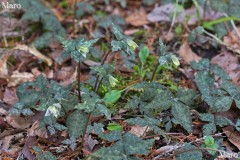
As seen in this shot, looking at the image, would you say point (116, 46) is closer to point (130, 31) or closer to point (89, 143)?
point (89, 143)

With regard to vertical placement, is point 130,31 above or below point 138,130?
above

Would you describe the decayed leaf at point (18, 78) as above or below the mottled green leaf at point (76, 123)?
below

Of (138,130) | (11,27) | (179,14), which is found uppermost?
(179,14)

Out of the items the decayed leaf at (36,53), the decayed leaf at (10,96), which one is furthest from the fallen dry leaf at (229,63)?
the decayed leaf at (10,96)

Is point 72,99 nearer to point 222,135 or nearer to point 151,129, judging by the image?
point 151,129

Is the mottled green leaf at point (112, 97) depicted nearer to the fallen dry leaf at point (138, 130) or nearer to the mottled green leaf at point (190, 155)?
the fallen dry leaf at point (138, 130)

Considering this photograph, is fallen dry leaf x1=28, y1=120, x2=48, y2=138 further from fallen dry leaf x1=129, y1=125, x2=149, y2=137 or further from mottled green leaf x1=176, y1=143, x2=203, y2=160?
mottled green leaf x1=176, y1=143, x2=203, y2=160

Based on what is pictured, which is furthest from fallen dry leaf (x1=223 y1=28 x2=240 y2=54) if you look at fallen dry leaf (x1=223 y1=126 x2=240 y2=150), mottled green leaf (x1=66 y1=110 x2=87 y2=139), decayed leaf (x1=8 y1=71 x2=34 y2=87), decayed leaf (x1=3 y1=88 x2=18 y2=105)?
decayed leaf (x1=3 y1=88 x2=18 y2=105)

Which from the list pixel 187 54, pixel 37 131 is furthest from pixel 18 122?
pixel 187 54
